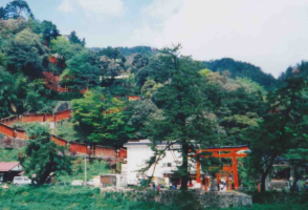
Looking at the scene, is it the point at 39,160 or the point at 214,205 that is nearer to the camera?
A: the point at 214,205

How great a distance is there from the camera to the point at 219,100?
3522cm

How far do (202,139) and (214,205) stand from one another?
3596mm

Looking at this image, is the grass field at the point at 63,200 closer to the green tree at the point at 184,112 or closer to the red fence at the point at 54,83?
the green tree at the point at 184,112

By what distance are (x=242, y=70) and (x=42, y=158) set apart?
66642 millimetres

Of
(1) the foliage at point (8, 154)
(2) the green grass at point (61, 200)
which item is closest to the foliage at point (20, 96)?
(1) the foliage at point (8, 154)

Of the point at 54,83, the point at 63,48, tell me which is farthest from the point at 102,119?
the point at 63,48

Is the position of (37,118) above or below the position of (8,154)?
above

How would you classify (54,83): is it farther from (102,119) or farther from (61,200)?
(61,200)

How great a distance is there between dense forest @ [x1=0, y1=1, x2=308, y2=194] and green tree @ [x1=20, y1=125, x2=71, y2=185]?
6027 millimetres

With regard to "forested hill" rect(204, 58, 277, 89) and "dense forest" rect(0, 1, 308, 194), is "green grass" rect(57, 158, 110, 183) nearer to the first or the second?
"dense forest" rect(0, 1, 308, 194)

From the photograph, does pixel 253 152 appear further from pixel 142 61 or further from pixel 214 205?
pixel 142 61

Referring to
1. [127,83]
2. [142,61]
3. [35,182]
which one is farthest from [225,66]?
[35,182]

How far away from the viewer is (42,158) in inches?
861

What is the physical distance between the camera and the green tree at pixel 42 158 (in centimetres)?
2202
